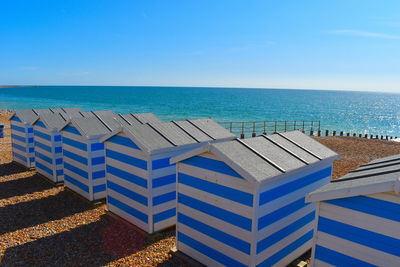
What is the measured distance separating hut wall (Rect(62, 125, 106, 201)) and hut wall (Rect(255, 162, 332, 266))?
6762 millimetres

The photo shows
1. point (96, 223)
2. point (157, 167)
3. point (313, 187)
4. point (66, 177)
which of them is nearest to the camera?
point (313, 187)

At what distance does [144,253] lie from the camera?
708cm

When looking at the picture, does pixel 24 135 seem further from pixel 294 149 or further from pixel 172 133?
pixel 294 149

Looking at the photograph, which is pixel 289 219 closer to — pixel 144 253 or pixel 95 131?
pixel 144 253

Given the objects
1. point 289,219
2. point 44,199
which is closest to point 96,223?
point 44,199

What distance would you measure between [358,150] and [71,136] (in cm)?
1923

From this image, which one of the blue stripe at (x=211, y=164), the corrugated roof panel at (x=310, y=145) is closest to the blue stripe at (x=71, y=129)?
the blue stripe at (x=211, y=164)

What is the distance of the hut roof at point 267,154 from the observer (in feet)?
18.1

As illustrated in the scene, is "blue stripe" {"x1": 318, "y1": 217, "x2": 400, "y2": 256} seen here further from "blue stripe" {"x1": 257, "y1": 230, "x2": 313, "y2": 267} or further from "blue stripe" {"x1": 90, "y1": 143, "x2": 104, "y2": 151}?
"blue stripe" {"x1": 90, "y1": 143, "x2": 104, "y2": 151}

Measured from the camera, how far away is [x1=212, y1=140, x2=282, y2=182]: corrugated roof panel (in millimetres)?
5422

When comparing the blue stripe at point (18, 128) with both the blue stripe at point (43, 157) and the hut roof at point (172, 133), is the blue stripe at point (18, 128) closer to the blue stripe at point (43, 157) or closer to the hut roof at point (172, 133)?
the blue stripe at point (43, 157)

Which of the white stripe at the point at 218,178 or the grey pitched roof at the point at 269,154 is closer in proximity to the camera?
the white stripe at the point at 218,178

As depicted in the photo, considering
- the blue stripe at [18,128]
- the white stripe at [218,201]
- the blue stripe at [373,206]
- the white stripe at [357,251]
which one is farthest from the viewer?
the blue stripe at [18,128]

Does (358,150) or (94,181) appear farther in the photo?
(358,150)
